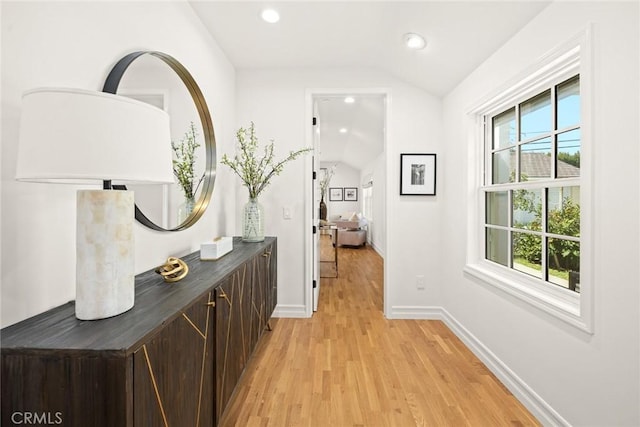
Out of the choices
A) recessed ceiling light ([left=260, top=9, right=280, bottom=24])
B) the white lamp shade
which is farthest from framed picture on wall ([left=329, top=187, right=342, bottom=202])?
the white lamp shade

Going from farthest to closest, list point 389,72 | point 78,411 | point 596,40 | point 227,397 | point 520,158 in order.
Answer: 1. point 389,72
2. point 520,158
3. point 227,397
4. point 596,40
5. point 78,411

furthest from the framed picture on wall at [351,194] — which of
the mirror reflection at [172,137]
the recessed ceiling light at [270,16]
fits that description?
the mirror reflection at [172,137]

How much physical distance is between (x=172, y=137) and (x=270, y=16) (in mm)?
1252

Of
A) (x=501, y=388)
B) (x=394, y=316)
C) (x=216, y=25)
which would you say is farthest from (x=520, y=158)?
(x=216, y=25)

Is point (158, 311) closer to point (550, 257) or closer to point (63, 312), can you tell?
point (63, 312)

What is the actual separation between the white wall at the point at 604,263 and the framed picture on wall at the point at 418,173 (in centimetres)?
123

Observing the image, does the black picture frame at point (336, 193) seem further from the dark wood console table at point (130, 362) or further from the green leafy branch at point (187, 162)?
the dark wood console table at point (130, 362)

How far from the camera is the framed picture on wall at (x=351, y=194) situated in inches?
413

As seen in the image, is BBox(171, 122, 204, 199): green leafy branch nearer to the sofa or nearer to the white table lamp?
the white table lamp

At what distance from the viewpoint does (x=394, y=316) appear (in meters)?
3.03

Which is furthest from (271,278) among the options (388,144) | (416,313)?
(388,144)

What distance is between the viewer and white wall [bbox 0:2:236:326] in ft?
2.92

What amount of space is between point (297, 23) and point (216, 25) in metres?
0.63

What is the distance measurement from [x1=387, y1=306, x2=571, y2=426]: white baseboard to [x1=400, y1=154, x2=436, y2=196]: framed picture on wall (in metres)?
1.19
